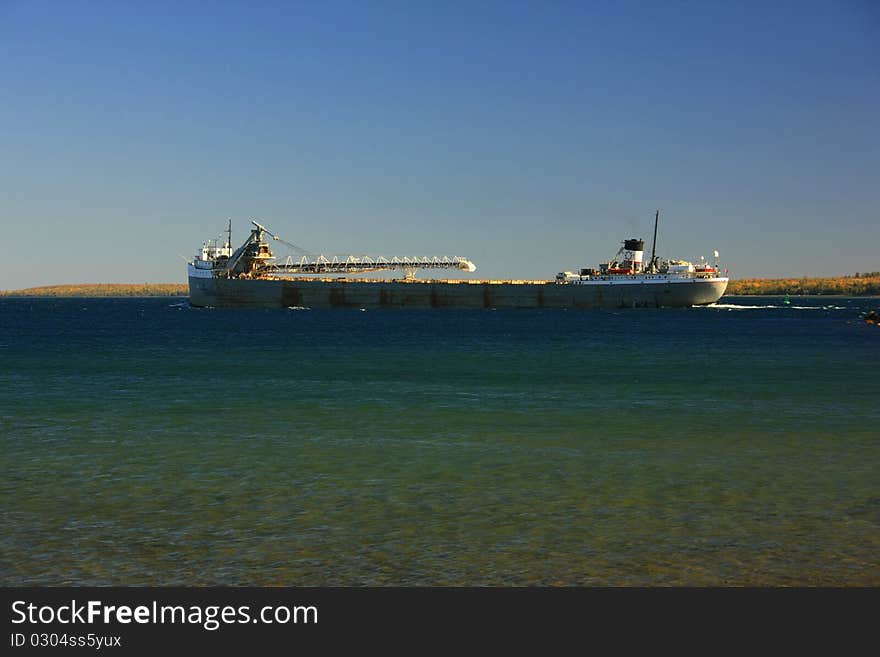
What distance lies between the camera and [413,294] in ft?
558

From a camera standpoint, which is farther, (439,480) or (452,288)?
(452,288)

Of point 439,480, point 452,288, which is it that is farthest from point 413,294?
point 439,480

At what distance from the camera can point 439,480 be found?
18.1 m

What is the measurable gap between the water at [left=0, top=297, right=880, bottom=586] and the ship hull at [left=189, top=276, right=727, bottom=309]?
121 m

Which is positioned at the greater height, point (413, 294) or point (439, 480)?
point (413, 294)

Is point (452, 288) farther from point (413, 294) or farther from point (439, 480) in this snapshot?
point (439, 480)

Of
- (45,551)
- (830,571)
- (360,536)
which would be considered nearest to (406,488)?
(360,536)

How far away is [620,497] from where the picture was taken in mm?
16594

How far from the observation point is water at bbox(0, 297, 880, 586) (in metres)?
12.3

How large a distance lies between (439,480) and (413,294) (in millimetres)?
152238

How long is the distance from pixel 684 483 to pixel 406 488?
17.4ft

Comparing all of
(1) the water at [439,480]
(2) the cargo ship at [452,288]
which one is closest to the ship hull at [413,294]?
(2) the cargo ship at [452,288]

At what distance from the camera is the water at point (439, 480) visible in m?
12.3
